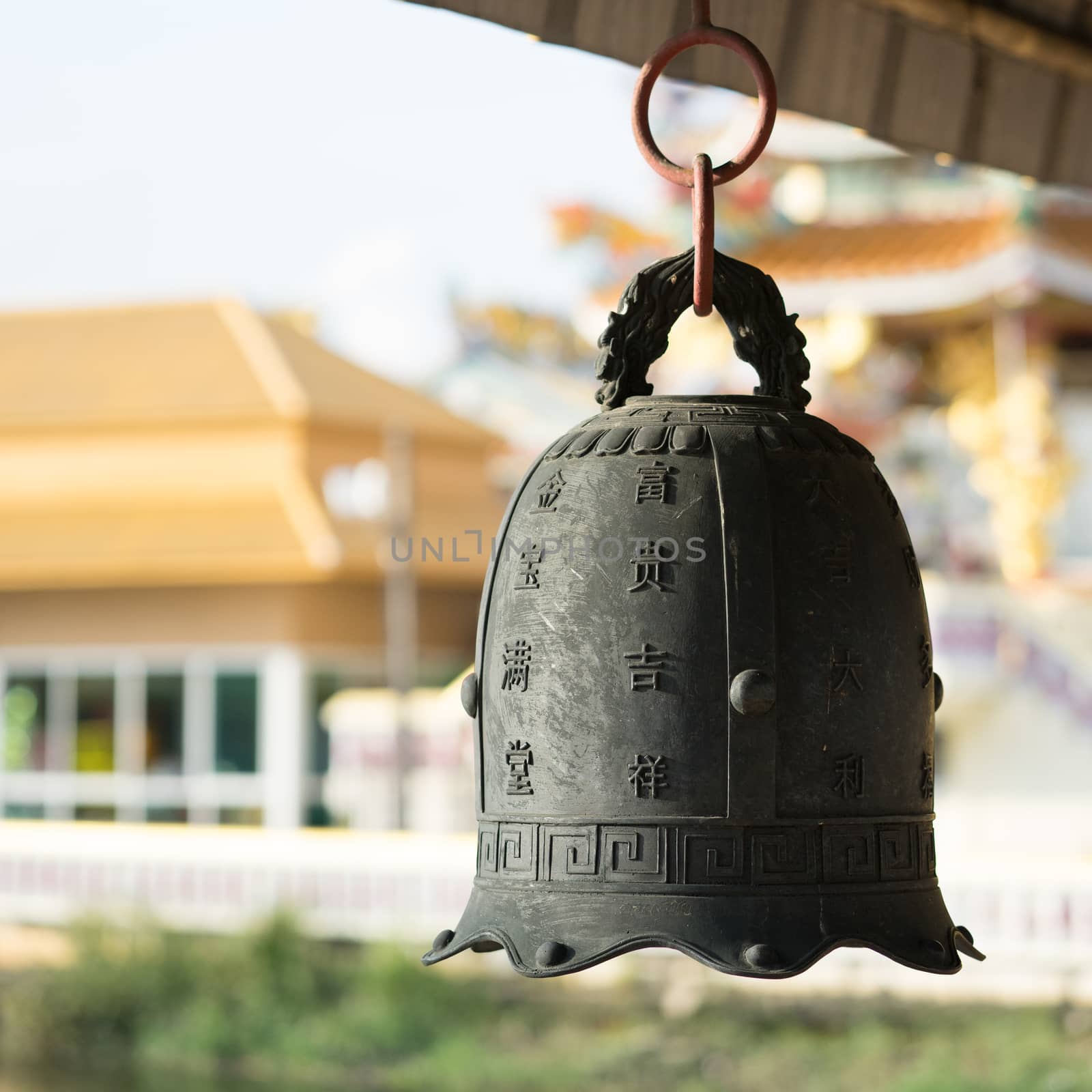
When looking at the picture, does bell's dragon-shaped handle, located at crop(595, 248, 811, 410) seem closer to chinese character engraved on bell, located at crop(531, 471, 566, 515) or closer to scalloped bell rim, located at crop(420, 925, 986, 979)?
chinese character engraved on bell, located at crop(531, 471, 566, 515)

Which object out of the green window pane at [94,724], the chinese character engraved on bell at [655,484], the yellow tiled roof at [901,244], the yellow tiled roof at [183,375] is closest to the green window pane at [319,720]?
the green window pane at [94,724]

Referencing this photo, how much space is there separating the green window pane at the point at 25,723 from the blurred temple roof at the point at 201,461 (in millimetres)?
1166

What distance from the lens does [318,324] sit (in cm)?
2488

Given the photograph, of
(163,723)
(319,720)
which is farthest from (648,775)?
(163,723)

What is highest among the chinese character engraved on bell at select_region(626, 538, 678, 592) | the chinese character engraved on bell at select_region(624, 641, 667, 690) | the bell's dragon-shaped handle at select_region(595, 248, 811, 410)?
the bell's dragon-shaped handle at select_region(595, 248, 811, 410)

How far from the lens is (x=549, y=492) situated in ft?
7.06

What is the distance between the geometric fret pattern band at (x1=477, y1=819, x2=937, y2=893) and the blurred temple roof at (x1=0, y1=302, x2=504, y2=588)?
1530 cm

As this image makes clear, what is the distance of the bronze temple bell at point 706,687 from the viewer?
2.00 metres

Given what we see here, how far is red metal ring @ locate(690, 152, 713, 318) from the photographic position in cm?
203

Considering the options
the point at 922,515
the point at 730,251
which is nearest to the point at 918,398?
the point at 922,515

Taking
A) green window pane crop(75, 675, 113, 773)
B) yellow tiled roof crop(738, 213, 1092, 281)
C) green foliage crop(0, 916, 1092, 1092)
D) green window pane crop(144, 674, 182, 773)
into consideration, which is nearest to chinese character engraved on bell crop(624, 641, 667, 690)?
green foliage crop(0, 916, 1092, 1092)

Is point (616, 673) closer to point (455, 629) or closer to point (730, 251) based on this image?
point (730, 251)

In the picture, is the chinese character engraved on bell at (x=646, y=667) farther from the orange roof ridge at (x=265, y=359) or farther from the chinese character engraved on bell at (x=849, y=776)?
the orange roof ridge at (x=265, y=359)

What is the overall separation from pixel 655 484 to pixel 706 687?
0.24 m
